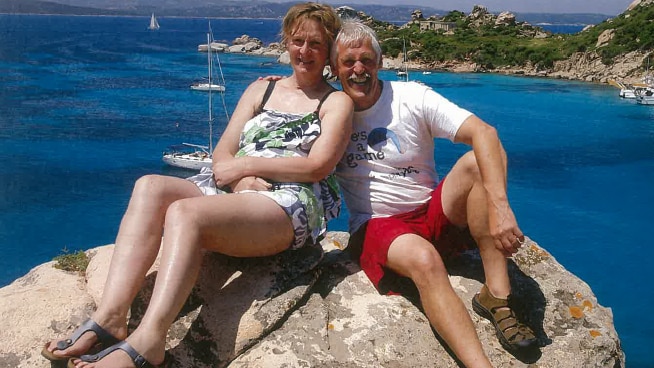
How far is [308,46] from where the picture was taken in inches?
134

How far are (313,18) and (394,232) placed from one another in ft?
4.07

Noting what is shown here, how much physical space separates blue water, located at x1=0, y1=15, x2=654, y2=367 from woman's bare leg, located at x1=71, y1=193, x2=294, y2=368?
1336 cm

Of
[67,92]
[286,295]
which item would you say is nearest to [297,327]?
[286,295]

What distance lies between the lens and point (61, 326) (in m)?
2.94

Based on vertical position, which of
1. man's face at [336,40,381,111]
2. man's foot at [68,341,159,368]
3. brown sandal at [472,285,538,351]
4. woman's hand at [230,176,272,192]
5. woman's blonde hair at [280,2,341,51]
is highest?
woman's blonde hair at [280,2,341,51]

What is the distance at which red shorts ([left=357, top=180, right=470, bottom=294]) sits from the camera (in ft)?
10.9

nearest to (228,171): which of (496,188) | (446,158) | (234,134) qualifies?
(234,134)

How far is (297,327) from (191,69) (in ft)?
207

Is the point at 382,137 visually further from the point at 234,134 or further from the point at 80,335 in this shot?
the point at 80,335

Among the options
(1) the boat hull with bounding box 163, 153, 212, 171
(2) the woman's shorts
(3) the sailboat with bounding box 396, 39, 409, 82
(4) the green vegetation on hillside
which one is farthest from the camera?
(3) the sailboat with bounding box 396, 39, 409, 82

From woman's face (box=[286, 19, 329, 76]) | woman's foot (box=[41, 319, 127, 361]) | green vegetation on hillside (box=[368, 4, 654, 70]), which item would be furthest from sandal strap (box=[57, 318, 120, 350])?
green vegetation on hillside (box=[368, 4, 654, 70])

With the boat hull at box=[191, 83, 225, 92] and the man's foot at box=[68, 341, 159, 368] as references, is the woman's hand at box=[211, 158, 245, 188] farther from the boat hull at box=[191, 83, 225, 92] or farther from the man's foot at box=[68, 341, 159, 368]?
the boat hull at box=[191, 83, 225, 92]

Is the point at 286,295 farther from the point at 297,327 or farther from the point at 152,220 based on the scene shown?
the point at 152,220

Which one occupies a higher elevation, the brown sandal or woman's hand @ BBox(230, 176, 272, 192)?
woman's hand @ BBox(230, 176, 272, 192)
